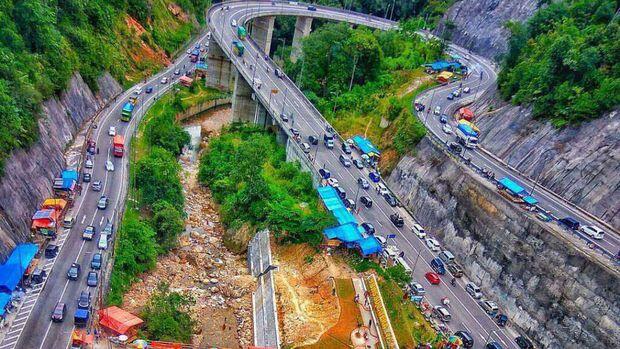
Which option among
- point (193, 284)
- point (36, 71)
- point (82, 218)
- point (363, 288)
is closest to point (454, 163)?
point (363, 288)

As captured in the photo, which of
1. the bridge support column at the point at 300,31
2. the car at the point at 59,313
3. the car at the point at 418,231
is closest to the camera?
the car at the point at 59,313

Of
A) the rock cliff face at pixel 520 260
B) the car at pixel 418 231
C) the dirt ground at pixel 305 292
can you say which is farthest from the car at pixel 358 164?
the dirt ground at pixel 305 292

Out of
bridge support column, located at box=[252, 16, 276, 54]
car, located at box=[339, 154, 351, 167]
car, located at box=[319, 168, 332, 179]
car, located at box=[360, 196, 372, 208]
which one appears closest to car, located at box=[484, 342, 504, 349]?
car, located at box=[360, 196, 372, 208]

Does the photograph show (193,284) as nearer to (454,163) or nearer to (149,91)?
(454,163)

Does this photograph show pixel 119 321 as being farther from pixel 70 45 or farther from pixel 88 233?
pixel 70 45

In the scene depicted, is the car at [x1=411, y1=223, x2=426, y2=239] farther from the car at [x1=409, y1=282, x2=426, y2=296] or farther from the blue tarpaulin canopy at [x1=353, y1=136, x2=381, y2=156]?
the blue tarpaulin canopy at [x1=353, y1=136, x2=381, y2=156]

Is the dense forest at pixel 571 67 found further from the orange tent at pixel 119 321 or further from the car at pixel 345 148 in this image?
the orange tent at pixel 119 321
